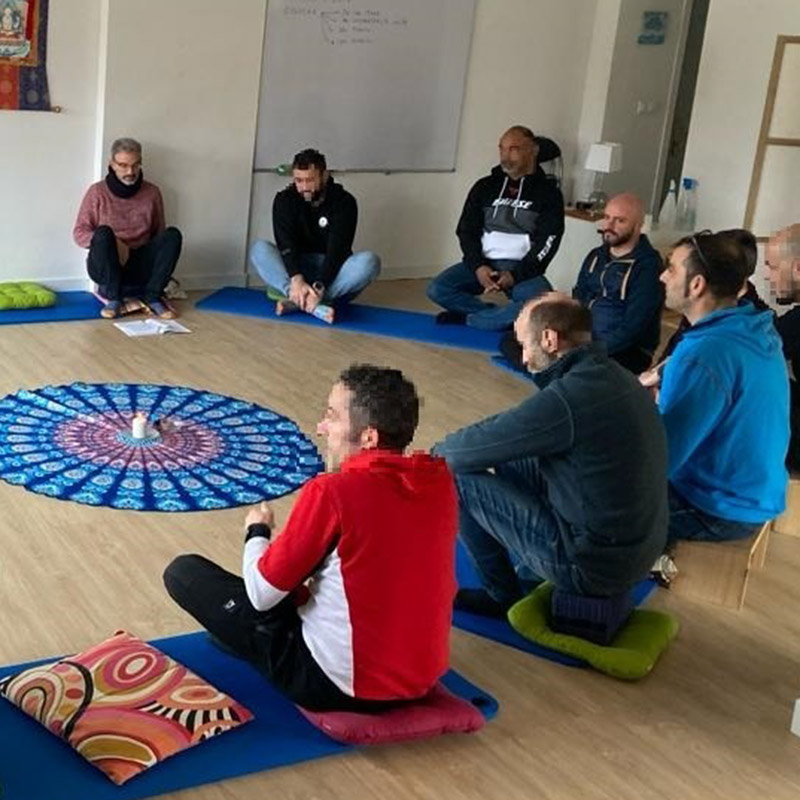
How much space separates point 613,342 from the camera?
493 cm

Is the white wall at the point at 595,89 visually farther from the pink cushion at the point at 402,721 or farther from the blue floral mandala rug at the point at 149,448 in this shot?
the pink cushion at the point at 402,721

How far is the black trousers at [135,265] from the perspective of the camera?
5453 millimetres

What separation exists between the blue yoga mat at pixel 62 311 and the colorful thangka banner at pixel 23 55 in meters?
0.88

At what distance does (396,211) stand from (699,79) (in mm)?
1794

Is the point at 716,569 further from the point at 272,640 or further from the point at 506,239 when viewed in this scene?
the point at 506,239

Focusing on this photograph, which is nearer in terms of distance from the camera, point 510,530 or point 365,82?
point 510,530

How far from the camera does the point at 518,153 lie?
5887 mm

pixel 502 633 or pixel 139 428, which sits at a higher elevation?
pixel 139 428

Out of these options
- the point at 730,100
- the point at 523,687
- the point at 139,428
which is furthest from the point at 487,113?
the point at 523,687

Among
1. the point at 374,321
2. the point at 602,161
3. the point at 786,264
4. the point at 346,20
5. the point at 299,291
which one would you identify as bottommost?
the point at 374,321

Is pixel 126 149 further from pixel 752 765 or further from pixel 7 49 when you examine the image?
Result: pixel 752 765

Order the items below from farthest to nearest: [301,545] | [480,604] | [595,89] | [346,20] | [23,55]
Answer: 1. [595,89]
2. [346,20]
3. [23,55]
4. [480,604]
5. [301,545]

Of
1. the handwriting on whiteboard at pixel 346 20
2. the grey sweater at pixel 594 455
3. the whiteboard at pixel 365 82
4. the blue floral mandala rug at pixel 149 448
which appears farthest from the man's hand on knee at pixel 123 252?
the grey sweater at pixel 594 455

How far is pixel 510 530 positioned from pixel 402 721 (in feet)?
2.14
